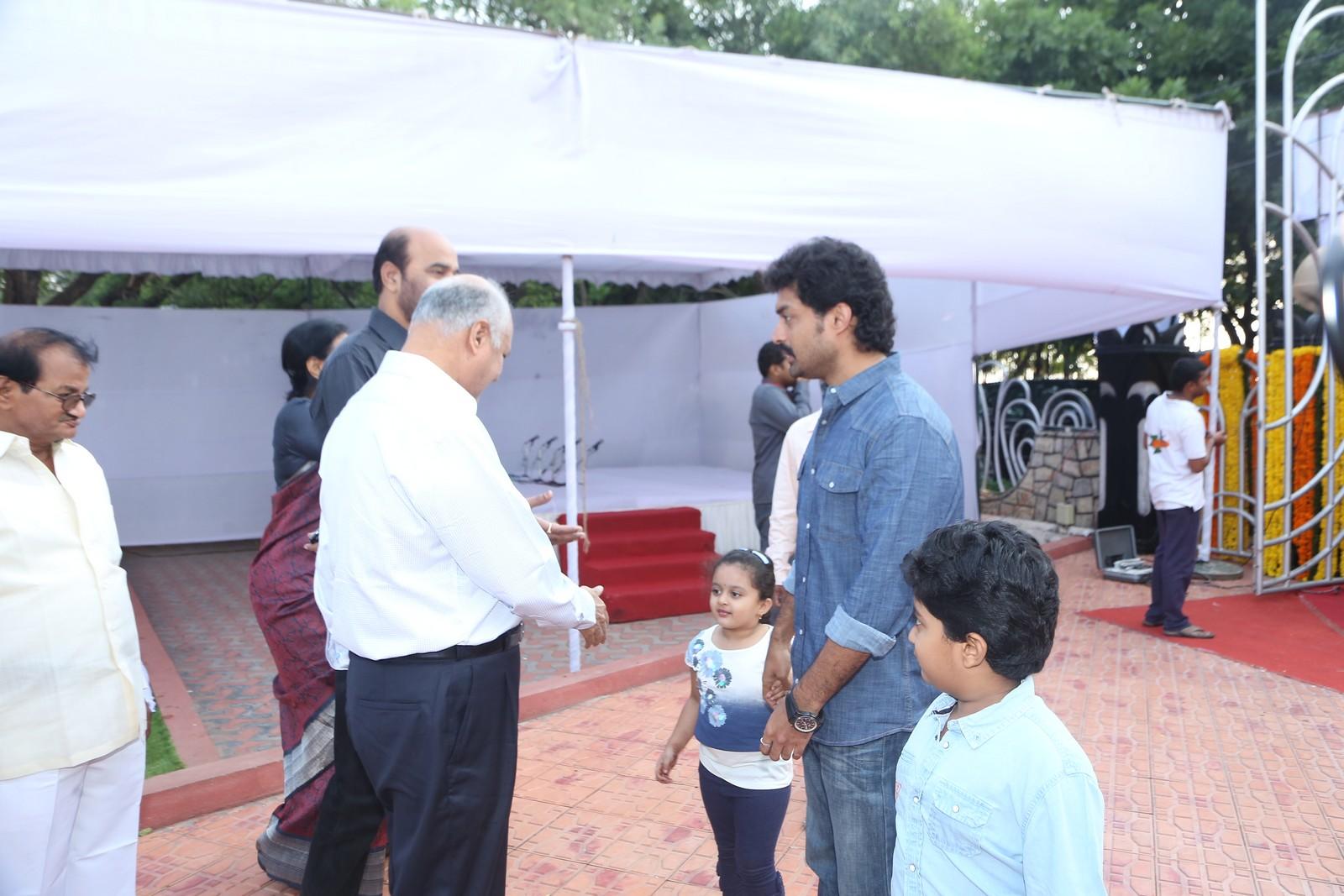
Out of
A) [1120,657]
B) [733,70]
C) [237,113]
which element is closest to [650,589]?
[1120,657]

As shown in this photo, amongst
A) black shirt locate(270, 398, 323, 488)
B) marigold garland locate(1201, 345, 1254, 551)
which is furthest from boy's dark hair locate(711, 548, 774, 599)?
marigold garland locate(1201, 345, 1254, 551)

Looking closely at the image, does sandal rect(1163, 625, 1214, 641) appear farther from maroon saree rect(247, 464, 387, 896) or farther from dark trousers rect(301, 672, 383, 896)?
dark trousers rect(301, 672, 383, 896)

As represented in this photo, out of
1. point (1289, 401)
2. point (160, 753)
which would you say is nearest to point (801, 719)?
point (160, 753)

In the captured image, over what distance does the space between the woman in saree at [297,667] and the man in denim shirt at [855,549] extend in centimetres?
148

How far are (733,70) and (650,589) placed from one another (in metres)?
3.56

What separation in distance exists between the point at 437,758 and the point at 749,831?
0.76m

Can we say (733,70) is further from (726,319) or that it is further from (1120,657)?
(726,319)

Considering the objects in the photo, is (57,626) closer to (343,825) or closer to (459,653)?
(343,825)

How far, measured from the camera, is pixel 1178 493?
5629mm

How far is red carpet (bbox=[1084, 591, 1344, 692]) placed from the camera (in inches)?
204

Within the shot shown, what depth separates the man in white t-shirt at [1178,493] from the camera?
565 centimetres

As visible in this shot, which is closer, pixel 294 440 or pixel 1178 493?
pixel 294 440

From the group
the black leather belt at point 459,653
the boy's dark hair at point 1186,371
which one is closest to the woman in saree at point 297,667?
the black leather belt at point 459,653

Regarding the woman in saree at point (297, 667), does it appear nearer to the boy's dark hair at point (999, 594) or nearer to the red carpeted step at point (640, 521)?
the boy's dark hair at point (999, 594)
